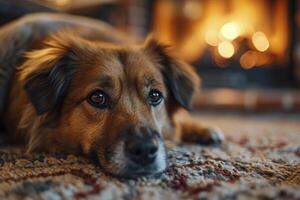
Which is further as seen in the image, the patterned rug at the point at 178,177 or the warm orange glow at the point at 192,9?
the warm orange glow at the point at 192,9

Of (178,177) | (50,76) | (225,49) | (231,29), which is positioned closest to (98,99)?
(50,76)

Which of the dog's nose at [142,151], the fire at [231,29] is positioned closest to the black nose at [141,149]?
the dog's nose at [142,151]

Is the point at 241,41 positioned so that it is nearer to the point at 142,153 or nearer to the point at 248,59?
the point at 248,59

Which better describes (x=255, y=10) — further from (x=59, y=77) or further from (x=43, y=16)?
(x=59, y=77)

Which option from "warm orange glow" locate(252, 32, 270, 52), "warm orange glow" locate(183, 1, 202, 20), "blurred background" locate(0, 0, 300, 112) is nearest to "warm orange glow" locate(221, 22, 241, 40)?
"blurred background" locate(0, 0, 300, 112)

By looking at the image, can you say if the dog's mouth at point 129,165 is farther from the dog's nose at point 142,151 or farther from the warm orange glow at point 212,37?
the warm orange glow at point 212,37

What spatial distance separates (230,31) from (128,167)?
3699 millimetres

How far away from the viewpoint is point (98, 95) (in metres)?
1.58

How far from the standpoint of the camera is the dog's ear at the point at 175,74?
188 centimetres

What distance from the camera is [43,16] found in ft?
7.49

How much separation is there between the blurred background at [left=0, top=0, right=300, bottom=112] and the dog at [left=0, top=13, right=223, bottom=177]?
2442 mm

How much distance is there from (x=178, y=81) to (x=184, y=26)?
10.3 feet

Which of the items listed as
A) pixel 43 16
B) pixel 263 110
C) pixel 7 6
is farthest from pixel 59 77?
pixel 263 110

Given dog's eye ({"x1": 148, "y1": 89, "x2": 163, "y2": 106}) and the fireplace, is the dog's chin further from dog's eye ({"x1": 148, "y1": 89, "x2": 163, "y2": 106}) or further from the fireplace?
the fireplace
